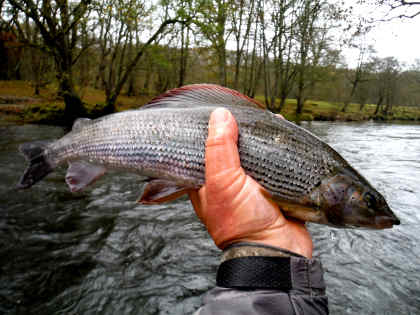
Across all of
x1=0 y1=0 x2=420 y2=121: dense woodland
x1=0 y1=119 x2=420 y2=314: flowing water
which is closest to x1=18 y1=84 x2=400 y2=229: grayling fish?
x1=0 y1=119 x2=420 y2=314: flowing water

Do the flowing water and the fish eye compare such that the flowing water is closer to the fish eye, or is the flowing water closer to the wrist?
the wrist

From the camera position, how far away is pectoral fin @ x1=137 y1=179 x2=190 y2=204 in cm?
186

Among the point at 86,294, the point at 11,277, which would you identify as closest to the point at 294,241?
the point at 86,294

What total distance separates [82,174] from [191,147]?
1005 millimetres

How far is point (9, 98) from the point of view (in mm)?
17750

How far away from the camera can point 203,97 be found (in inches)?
79.8

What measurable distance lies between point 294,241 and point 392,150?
12795 millimetres

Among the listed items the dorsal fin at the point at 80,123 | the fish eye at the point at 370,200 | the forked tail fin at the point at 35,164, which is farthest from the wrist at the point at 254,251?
the forked tail fin at the point at 35,164

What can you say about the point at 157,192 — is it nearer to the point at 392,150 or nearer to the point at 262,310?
the point at 262,310

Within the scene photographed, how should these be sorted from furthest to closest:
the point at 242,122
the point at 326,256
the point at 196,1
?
the point at 196,1 < the point at 326,256 < the point at 242,122

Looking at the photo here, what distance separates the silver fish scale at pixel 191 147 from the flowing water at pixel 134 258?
1.72 meters

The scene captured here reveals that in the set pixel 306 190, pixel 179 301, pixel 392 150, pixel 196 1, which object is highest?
pixel 196 1

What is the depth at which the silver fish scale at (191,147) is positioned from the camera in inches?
66.0

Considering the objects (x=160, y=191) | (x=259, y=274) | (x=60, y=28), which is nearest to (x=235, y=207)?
(x=259, y=274)
